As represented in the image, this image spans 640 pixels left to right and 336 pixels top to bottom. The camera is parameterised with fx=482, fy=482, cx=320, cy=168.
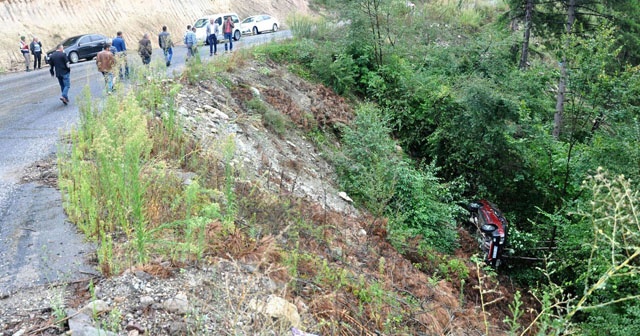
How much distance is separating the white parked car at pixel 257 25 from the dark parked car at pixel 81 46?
10.2 m

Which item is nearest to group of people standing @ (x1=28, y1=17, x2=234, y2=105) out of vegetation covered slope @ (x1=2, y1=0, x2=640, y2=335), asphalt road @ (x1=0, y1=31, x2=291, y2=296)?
asphalt road @ (x1=0, y1=31, x2=291, y2=296)

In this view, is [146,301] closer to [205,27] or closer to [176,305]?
[176,305]

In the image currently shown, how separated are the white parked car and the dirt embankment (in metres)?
4.66

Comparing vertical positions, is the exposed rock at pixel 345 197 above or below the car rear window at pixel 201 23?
below

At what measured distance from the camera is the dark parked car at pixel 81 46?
74.1ft

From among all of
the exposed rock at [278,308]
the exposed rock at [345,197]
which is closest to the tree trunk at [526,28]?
the exposed rock at [345,197]

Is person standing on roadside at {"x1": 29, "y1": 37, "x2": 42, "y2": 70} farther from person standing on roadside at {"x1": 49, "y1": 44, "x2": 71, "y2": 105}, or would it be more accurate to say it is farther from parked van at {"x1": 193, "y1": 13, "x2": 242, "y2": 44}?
person standing on roadside at {"x1": 49, "y1": 44, "x2": 71, "y2": 105}

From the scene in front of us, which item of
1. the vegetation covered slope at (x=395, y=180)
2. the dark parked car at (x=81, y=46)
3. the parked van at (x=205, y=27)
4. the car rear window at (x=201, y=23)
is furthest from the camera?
the car rear window at (x=201, y=23)

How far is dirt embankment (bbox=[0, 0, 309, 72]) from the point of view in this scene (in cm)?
2395

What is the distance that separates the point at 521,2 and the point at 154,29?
74.1 ft

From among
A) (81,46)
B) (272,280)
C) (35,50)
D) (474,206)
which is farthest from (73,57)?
(272,280)

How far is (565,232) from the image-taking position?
33.3 feet

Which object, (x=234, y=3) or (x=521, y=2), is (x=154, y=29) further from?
(x=521, y=2)

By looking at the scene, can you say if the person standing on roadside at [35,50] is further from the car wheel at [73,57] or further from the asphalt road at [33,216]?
the asphalt road at [33,216]
